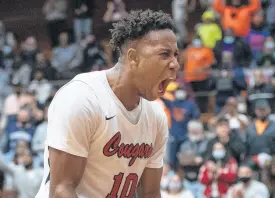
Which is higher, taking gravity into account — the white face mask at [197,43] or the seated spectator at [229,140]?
the white face mask at [197,43]

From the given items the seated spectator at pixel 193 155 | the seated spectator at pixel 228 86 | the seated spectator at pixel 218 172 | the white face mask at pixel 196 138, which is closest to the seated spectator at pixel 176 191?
the seated spectator at pixel 218 172

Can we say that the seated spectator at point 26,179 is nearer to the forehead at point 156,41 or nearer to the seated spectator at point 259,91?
the seated spectator at point 259,91

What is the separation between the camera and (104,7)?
1772cm

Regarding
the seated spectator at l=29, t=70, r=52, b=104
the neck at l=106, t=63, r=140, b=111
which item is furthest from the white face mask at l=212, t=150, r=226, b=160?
the neck at l=106, t=63, r=140, b=111

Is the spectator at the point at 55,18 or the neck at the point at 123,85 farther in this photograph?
the spectator at the point at 55,18

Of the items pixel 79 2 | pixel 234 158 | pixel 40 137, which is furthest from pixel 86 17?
pixel 234 158

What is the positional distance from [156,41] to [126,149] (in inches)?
25.5

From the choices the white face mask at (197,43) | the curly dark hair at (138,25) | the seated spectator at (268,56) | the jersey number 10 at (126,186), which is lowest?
the seated spectator at (268,56)

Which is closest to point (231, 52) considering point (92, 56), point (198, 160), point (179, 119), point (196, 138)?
point (179, 119)

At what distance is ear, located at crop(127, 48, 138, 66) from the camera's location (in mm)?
4016

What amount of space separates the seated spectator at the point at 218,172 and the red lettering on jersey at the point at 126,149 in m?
→ 5.83

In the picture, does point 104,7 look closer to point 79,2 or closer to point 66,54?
point 79,2

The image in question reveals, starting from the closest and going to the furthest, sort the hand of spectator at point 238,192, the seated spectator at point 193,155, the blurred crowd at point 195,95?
the hand of spectator at point 238,192 → the blurred crowd at point 195,95 → the seated spectator at point 193,155

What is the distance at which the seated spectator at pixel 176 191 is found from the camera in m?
10.0
